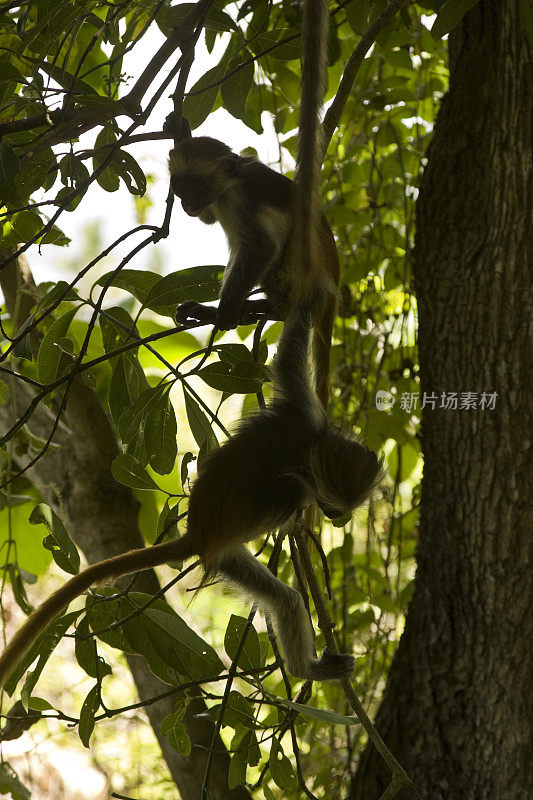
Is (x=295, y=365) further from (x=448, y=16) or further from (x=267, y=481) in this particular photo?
(x=448, y=16)

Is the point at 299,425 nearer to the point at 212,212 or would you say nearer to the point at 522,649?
the point at 212,212

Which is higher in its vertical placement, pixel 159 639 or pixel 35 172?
pixel 35 172

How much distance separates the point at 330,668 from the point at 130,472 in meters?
0.51

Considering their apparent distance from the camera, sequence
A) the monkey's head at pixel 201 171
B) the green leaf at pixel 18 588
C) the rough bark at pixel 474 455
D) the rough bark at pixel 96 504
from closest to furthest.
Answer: the green leaf at pixel 18 588
the monkey's head at pixel 201 171
the rough bark at pixel 474 455
the rough bark at pixel 96 504

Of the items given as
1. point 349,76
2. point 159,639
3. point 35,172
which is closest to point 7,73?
point 35,172

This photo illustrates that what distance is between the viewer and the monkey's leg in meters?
1.28

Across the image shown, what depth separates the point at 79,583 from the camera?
3.35 feet

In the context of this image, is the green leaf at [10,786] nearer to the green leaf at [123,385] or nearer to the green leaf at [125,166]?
the green leaf at [123,385]

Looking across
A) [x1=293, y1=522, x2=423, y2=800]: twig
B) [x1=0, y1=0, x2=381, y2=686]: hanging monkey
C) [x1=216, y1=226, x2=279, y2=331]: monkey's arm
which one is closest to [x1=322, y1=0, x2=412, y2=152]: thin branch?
[x1=216, y1=226, x2=279, y2=331]: monkey's arm

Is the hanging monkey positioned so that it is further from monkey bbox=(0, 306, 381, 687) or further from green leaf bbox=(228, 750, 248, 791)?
green leaf bbox=(228, 750, 248, 791)

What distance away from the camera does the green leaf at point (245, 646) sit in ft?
4.05

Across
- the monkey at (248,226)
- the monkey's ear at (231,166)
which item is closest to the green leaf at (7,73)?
the monkey at (248,226)

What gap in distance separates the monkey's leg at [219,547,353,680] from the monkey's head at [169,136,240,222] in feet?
2.34

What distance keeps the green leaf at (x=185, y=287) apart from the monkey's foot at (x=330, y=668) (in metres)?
0.66
